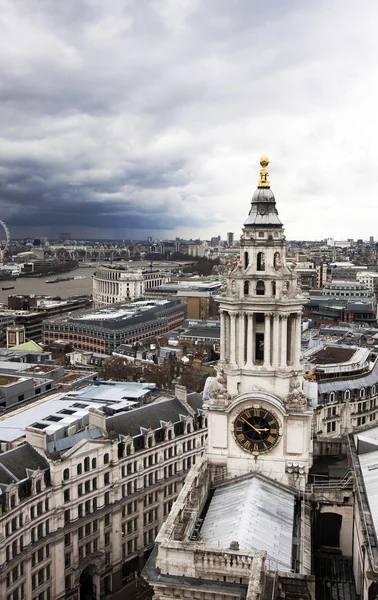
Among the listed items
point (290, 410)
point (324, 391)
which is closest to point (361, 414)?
point (324, 391)

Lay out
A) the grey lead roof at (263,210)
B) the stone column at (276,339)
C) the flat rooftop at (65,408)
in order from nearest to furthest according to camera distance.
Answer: the stone column at (276,339)
the grey lead roof at (263,210)
the flat rooftop at (65,408)

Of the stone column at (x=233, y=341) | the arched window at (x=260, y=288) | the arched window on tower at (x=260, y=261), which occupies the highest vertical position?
the arched window on tower at (x=260, y=261)

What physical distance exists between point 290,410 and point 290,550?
7591 millimetres

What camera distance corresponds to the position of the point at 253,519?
87.2 feet

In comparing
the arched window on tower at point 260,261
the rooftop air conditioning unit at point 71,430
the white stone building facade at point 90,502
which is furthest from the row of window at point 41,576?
the arched window on tower at point 260,261

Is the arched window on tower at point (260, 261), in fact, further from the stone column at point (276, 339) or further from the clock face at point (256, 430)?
the clock face at point (256, 430)

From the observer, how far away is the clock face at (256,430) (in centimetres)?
3147

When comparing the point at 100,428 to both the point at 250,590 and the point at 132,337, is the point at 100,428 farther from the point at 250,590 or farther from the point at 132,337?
the point at 132,337

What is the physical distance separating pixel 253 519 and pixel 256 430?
5.98m

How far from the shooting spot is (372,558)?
22.2 meters

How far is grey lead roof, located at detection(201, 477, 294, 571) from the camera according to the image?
25000mm

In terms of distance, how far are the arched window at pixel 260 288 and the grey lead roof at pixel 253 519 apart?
9.99 meters

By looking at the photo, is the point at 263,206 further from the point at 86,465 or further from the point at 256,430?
the point at 86,465

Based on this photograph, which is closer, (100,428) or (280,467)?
(280,467)
